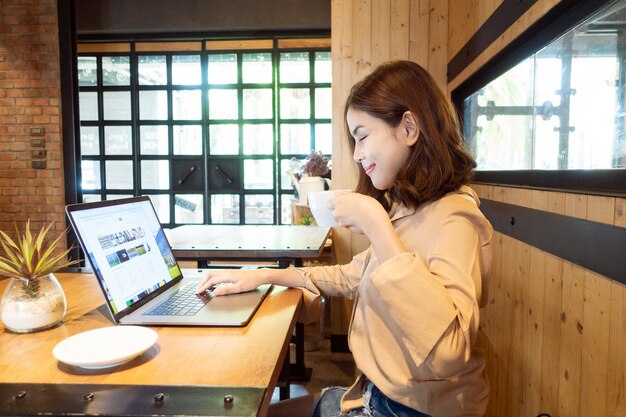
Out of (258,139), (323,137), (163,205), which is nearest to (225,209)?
(163,205)

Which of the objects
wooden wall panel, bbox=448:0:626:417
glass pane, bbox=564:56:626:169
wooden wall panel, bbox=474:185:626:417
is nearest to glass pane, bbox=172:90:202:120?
wooden wall panel, bbox=448:0:626:417

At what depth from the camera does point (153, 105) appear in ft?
18.7

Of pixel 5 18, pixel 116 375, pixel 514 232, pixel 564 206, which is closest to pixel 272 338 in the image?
pixel 116 375

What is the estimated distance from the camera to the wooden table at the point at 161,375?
642 mm

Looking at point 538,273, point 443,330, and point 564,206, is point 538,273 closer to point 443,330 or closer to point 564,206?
point 564,206

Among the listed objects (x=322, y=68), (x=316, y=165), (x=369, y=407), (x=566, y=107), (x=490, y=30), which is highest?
(x=322, y=68)

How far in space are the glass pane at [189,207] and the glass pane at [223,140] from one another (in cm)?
60

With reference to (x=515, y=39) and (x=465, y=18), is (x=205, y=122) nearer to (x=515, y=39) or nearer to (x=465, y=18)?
(x=465, y=18)

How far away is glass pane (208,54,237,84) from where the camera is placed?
18.1 feet

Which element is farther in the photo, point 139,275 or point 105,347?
point 139,275

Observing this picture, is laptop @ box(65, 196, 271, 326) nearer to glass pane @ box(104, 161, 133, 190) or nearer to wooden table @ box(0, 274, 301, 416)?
Answer: wooden table @ box(0, 274, 301, 416)

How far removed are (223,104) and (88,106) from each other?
5.45 ft

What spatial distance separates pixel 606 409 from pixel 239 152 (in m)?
4.93

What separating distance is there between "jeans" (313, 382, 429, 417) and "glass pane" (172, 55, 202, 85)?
16.6ft
